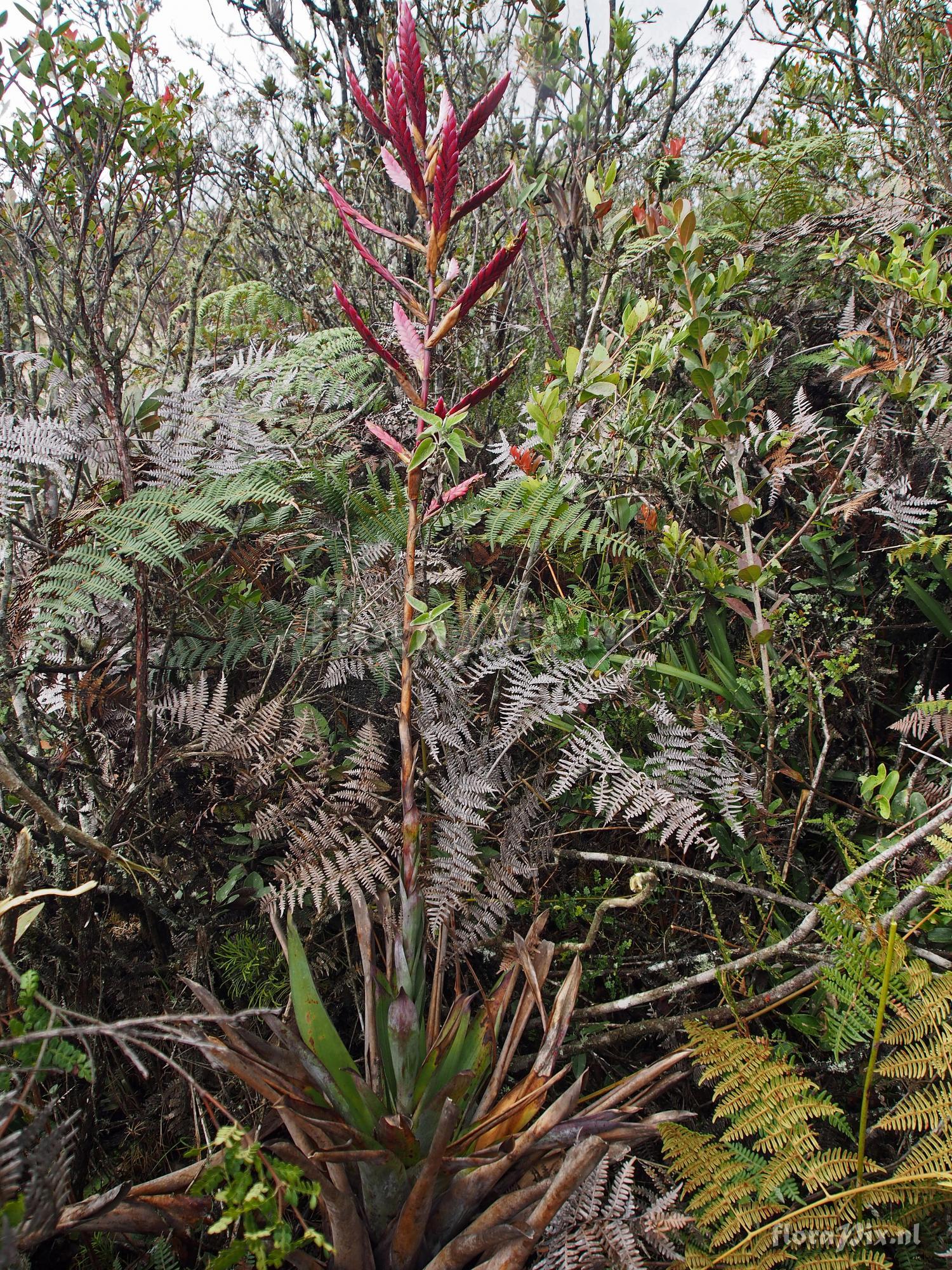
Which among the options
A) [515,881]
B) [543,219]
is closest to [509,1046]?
[515,881]

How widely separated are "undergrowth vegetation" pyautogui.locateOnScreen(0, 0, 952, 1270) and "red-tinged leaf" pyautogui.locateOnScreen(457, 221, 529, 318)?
0.03 m

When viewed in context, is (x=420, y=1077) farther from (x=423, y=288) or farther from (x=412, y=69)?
(x=412, y=69)

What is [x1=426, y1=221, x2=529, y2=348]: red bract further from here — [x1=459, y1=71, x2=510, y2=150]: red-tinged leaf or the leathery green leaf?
the leathery green leaf

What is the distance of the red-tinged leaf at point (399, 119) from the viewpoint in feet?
3.67

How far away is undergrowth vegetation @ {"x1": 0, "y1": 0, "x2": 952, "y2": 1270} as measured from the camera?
1.15m

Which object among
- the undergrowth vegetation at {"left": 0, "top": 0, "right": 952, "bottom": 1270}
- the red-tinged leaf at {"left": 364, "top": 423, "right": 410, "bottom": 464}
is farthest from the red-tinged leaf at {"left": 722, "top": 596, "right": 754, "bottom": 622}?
the red-tinged leaf at {"left": 364, "top": 423, "right": 410, "bottom": 464}

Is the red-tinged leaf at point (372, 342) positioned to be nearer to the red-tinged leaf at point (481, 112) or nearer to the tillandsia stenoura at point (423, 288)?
the tillandsia stenoura at point (423, 288)

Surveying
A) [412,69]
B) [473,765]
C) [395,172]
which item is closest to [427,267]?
[395,172]

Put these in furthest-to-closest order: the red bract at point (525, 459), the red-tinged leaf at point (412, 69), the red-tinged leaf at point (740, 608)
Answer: the red bract at point (525, 459)
the red-tinged leaf at point (740, 608)
the red-tinged leaf at point (412, 69)

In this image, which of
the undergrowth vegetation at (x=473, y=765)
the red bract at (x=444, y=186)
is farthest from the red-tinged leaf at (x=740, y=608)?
the red bract at (x=444, y=186)

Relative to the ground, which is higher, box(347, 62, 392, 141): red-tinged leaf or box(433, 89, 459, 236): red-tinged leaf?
box(347, 62, 392, 141): red-tinged leaf

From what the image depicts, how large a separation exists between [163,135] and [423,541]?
53.9 inches

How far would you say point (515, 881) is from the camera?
1585 mm

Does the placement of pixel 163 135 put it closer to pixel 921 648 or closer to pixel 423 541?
pixel 423 541
